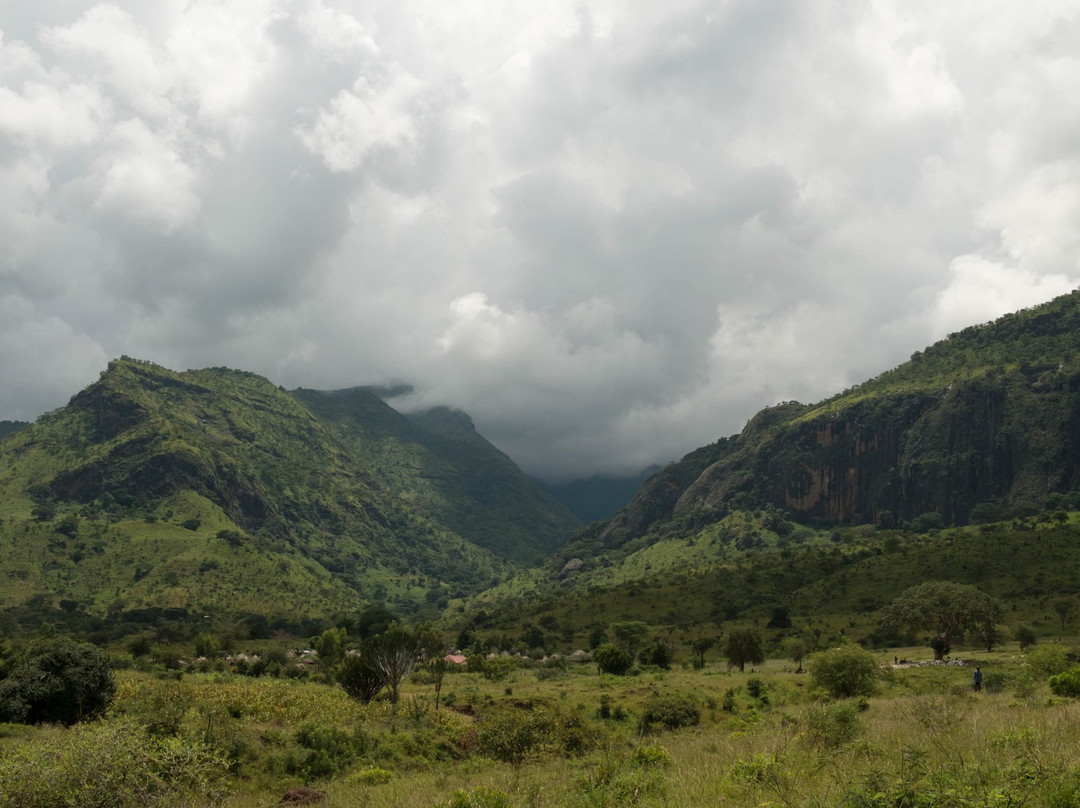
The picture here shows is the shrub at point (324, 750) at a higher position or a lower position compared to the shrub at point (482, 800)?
lower

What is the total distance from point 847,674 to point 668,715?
1303cm

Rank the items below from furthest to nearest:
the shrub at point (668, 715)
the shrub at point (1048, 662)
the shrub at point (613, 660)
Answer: the shrub at point (613, 660)
the shrub at point (668, 715)
the shrub at point (1048, 662)

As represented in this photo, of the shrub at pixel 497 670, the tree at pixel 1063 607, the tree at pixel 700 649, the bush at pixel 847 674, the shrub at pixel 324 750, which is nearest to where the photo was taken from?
the shrub at pixel 324 750

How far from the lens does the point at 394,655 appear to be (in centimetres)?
4984

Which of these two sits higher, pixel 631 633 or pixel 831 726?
pixel 831 726

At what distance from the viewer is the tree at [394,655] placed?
1922 inches

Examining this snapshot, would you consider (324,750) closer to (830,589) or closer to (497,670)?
(497,670)

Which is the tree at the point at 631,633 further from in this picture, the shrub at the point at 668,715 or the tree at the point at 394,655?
the tree at the point at 394,655

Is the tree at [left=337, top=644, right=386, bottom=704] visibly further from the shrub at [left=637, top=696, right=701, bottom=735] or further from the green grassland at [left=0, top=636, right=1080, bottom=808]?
the shrub at [left=637, top=696, right=701, bottom=735]

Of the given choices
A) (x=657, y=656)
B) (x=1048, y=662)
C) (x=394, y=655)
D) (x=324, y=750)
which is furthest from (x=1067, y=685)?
(x=657, y=656)

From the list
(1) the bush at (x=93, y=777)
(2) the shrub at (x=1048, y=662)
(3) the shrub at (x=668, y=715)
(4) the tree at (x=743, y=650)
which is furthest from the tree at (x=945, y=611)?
(1) the bush at (x=93, y=777)

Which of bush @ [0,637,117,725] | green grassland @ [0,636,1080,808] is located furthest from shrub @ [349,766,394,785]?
bush @ [0,637,117,725]

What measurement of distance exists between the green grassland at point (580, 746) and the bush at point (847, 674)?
1.65 metres

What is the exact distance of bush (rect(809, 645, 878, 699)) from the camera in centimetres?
4600
